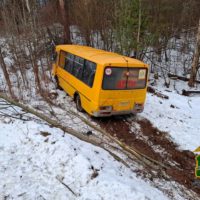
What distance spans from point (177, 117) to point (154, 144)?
2.64 m

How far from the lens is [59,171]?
504cm

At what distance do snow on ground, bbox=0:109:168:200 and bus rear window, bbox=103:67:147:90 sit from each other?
7.13ft

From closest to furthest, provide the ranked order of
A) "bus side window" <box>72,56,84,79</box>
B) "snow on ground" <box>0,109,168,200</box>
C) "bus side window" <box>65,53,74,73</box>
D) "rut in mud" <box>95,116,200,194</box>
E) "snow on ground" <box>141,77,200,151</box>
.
A: "snow on ground" <box>0,109,168,200</box> < "rut in mud" <box>95,116,200,194</box> < "snow on ground" <box>141,77,200,151</box> < "bus side window" <box>72,56,84,79</box> < "bus side window" <box>65,53,74,73</box>

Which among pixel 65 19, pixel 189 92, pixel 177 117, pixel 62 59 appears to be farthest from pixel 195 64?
pixel 65 19

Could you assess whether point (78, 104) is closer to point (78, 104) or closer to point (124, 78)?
point (78, 104)

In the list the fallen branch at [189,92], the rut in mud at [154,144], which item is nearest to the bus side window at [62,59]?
the rut in mud at [154,144]

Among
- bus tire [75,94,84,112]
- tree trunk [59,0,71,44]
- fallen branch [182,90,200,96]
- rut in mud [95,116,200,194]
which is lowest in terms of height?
A: fallen branch [182,90,200,96]

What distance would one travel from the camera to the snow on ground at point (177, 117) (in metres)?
7.29

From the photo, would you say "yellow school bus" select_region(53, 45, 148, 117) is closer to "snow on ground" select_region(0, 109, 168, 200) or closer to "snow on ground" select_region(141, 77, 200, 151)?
"snow on ground" select_region(141, 77, 200, 151)

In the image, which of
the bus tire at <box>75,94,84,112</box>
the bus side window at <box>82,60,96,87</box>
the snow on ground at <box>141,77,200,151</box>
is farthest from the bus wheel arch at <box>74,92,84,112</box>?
the snow on ground at <box>141,77,200,151</box>

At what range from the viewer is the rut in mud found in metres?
5.66

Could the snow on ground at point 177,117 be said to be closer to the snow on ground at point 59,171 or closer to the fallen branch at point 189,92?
the fallen branch at point 189,92

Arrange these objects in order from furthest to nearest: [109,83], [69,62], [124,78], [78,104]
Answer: [69,62], [78,104], [124,78], [109,83]

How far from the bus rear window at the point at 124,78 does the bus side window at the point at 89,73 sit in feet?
1.94
